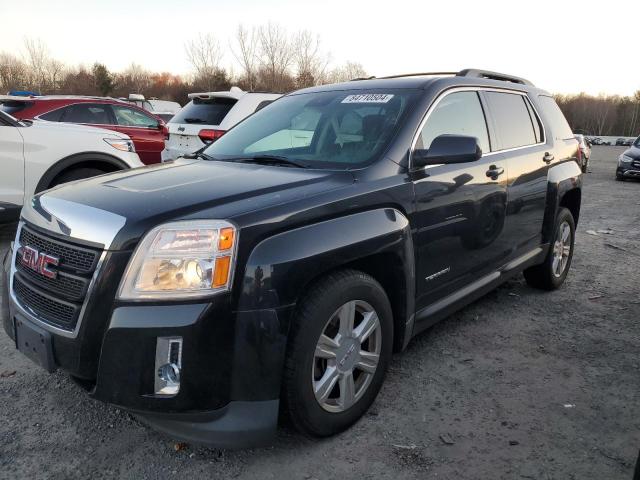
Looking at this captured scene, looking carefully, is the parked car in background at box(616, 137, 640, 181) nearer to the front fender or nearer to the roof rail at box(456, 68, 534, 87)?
the roof rail at box(456, 68, 534, 87)

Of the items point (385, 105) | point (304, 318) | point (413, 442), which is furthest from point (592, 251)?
point (304, 318)

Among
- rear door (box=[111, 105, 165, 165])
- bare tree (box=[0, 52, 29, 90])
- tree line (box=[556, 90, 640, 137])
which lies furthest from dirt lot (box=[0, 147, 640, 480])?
tree line (box=[556, 90, 640, 137])

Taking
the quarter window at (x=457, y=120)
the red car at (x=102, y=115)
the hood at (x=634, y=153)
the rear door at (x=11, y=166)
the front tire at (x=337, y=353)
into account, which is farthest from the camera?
the hood at (x=634, y=153)

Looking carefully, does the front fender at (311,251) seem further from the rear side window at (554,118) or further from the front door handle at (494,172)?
the rear side window at (554,118)

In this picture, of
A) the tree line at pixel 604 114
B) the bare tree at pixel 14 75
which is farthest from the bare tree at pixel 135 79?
the tree line at pixel 604 114

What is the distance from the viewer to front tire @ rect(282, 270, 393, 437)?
2207 mm

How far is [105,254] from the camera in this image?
202 cm

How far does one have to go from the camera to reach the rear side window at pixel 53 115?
7.73 meters

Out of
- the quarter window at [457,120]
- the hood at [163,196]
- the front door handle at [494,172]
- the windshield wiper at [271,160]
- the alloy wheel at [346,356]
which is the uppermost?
the quarter window at [457,120]

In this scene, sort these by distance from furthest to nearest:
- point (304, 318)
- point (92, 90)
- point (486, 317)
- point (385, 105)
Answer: point (92, 90), point (486, 317), point (385, 105), point (304, 318)

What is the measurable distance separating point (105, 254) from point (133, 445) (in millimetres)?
1001

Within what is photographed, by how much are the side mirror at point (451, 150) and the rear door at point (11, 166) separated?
464cm

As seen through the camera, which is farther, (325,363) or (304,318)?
(325,363)

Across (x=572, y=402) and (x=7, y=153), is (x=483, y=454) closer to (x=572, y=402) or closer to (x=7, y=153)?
(x=572, y=402)
